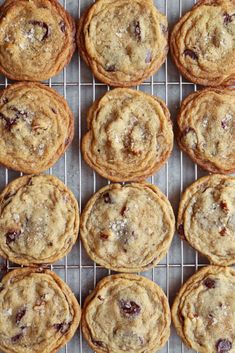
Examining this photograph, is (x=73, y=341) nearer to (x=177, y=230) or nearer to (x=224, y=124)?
(x=177, y=230)

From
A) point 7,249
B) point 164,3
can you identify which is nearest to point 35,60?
point 164,3

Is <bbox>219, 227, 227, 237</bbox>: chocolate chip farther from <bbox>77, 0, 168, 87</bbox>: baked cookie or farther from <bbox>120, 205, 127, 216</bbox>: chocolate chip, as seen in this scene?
<bbox>77, 0, 168, 87</bbox>: baked cookie

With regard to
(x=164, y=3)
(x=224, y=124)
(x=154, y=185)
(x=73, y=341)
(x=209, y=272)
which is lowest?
(x=73, y=341)

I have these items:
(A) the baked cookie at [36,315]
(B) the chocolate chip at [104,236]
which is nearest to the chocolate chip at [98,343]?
(A) the baked cookie at [36,315]

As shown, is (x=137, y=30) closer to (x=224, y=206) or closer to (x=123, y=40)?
(x=123, y=40)

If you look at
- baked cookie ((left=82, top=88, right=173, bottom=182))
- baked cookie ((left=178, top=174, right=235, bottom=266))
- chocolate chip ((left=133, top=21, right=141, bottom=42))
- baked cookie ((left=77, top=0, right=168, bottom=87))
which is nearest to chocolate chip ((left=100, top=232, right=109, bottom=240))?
baked cookie ((left=82, top=88, right=173, bottom=182))

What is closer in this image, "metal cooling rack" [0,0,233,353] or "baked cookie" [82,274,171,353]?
"baked cookie" [82,274,171,353]

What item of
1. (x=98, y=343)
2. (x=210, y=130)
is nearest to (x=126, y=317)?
(x=98, y=343)
